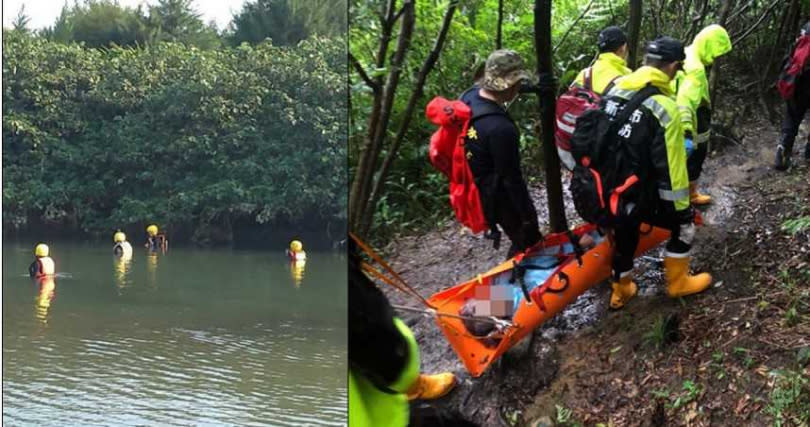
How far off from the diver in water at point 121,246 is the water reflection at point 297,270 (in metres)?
0.14

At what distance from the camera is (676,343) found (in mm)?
2760

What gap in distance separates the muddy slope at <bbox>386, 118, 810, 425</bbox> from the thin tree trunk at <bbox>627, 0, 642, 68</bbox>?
0.73 meters

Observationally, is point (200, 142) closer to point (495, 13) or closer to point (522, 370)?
point (522, 370)

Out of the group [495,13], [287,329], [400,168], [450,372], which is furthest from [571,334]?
[287,329]

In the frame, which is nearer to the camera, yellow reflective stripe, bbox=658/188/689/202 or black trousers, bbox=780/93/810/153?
yellow reflective stripe, bbox=658/188/689/202

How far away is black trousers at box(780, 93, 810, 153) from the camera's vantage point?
3.70 metres

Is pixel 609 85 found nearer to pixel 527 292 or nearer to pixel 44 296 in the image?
pixel 527 292

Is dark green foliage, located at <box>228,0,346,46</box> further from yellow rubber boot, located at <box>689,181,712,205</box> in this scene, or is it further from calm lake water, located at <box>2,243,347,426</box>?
yellow rubber boot, located at <box>689,181,712,205</box>

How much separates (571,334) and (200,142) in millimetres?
2533

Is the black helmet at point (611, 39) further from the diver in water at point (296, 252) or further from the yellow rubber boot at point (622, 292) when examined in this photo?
the diver in water at point (296, 252)

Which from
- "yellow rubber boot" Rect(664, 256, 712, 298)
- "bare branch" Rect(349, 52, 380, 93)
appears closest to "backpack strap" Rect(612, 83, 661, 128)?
"yellow rubber boot" Rect(664, 256, 712, 298)

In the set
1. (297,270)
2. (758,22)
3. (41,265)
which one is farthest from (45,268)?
(758,22)

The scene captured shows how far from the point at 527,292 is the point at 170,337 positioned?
7.12ft

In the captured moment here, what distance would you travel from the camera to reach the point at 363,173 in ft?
3.73
